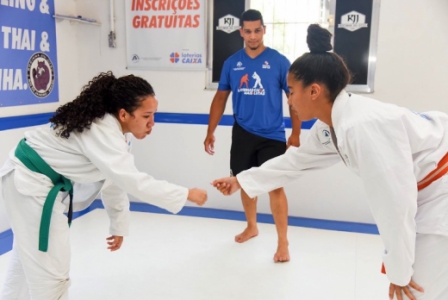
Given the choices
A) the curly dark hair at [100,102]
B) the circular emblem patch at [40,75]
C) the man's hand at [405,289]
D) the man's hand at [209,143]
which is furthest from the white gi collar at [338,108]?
the circular emblem patch at [40,75]

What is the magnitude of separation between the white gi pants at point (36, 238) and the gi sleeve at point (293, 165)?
0.83 metres

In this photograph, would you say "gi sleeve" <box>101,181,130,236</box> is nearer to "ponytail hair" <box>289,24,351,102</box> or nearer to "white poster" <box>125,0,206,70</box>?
"ponytail hair" <box>289,24,351,102</box>

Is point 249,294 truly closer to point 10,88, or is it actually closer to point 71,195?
point 71,195

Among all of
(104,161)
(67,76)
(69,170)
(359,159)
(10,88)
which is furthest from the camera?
(67,76)

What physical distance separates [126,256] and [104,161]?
1441 millimetres

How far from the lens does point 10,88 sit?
10.3 feet

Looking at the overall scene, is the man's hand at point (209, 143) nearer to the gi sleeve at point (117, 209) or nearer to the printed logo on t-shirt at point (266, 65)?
the printed logo on t-shirt at point (266, 65)

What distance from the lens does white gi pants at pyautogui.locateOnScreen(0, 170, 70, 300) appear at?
1685mm

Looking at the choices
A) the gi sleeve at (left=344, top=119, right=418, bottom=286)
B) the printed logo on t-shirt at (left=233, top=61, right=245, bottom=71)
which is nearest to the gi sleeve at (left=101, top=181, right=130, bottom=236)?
the gi sleeve at (left=344, top=119, right=418, bottom=286)

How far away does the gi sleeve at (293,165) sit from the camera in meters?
1.78

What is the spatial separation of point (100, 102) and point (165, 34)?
2.17 m

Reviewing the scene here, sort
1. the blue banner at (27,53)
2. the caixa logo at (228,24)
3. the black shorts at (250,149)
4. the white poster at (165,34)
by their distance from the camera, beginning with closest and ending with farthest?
the black shorts at (250,149)
the blue banner at (27,53)
the caixa logo at (228,24)
the white poster at (165,34)

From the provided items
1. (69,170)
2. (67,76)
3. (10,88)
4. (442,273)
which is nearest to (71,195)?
(69,170)

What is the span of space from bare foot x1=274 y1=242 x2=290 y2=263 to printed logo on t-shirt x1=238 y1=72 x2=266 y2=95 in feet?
3.42
